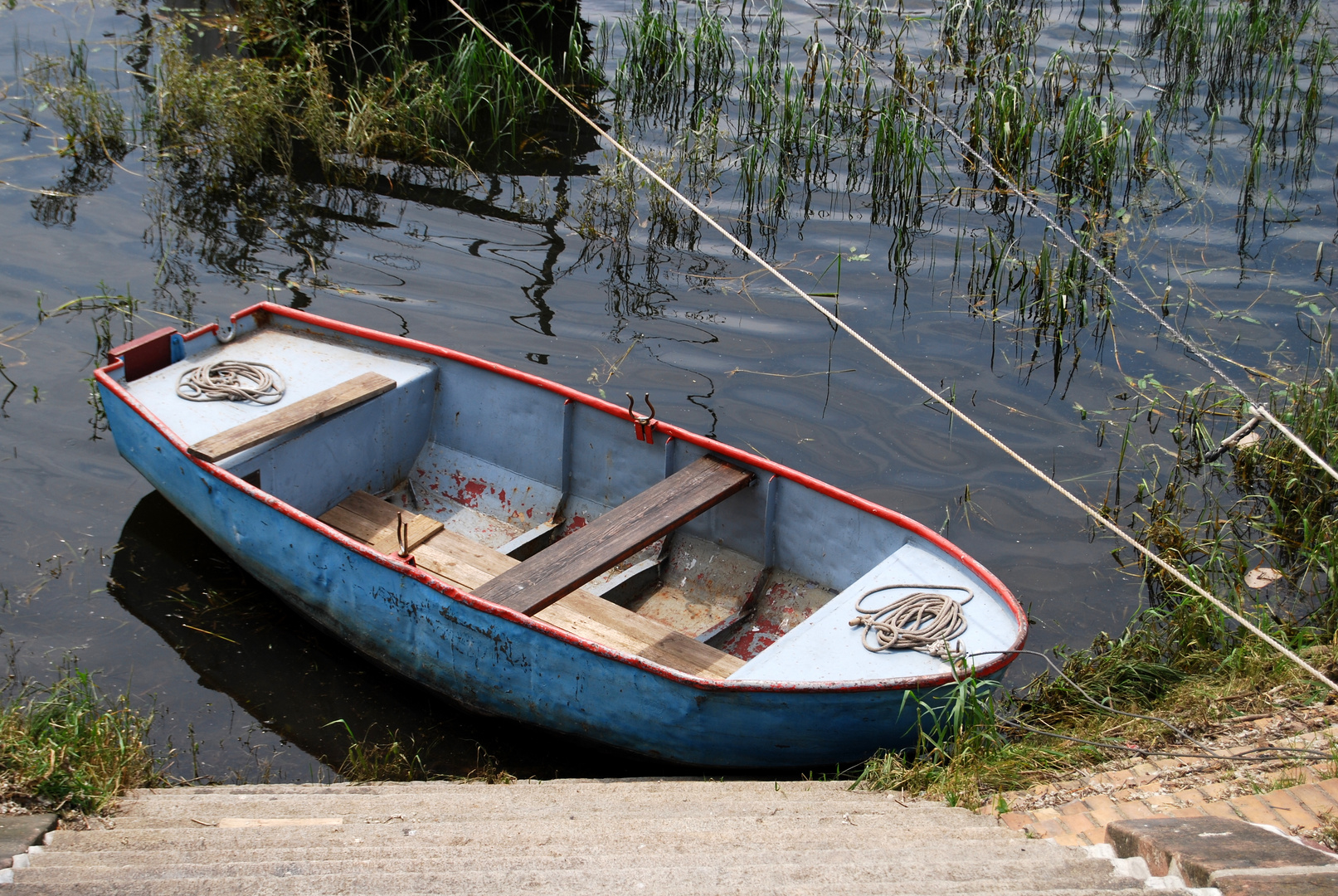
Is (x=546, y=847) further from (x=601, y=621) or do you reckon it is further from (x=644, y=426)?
(x=644, y=426)

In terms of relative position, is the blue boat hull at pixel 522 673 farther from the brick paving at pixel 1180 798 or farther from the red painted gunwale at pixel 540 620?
the brick paving at pixel 1180 798

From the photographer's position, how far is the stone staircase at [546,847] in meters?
3.17

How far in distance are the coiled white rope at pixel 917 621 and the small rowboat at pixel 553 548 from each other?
13mm

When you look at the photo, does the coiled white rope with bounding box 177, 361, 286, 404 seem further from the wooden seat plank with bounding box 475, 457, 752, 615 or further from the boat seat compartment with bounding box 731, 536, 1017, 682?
the boat seat compartment with bounding box 731, 536, 1017, 682

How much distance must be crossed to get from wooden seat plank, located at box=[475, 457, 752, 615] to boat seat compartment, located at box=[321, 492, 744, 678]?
0.15 m

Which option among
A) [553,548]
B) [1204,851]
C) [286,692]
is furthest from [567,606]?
[1204,851]

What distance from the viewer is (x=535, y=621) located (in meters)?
4.84

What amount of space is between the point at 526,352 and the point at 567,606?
9.91 ft

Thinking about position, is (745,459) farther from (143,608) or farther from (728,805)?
Answer: (143,608)

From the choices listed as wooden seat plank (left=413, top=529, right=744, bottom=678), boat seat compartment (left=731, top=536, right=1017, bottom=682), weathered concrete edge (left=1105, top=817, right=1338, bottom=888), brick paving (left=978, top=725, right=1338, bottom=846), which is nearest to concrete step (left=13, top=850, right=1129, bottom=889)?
weathered concrete edge (left=1105, top=817, right=1338, bottom=888)

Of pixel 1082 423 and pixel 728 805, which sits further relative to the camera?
pixel 1082 423

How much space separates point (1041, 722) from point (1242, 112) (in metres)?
7.86

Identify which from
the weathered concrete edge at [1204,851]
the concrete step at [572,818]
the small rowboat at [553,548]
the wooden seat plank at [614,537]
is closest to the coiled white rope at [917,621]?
the small rowboat at [553,548]

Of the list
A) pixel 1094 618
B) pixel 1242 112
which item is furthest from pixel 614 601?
pixel 1242 112
